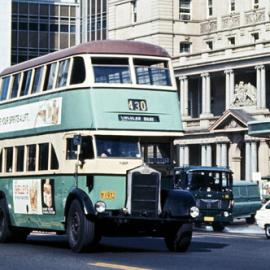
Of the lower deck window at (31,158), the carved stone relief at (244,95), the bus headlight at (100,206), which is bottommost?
the bus headlight at (100,206)

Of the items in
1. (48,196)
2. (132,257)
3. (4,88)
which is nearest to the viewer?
(132,257)

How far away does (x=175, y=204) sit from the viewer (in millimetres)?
23188

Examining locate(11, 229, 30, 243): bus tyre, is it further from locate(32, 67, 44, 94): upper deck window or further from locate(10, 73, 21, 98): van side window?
locate(32, 67, 44, 94): upper deck window

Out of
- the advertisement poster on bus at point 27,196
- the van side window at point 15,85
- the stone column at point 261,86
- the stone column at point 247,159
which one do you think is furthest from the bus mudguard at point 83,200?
the stone column at point 261,86

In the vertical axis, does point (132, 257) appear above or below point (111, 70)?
below

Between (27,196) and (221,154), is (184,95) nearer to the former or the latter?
(221,154)

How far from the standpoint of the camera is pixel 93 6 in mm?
109000

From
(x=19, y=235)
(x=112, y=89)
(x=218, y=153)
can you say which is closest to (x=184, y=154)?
(x=218, y=153)

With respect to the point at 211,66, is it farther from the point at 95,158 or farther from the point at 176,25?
the point at 95,158

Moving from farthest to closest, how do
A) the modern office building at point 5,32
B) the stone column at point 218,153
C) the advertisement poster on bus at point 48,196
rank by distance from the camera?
the modern office building at point 5,32, the stone column at point 218,153, the advertisement poster on bus at point 48,196

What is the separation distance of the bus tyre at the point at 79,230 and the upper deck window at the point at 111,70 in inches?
102

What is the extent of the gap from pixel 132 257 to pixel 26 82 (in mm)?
6128

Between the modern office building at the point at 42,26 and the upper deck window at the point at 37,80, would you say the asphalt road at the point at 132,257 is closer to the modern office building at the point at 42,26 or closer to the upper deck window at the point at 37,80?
the upper deck window at the point at 37,80

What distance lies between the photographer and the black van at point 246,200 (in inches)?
1984
